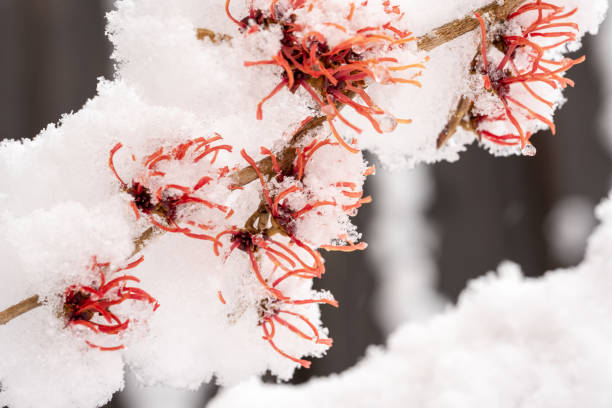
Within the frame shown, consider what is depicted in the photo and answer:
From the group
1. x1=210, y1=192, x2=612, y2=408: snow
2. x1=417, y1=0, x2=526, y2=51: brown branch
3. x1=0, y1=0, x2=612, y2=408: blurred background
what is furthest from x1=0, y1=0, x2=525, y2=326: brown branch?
x1=0, y1=0, x2=612, y2=408: blurred background

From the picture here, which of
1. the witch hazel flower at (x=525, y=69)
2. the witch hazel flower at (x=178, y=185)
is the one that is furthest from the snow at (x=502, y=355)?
the witch hazel flower at (x=178, y=185)

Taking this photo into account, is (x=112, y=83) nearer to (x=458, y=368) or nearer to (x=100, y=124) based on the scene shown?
(x=100, y=124)

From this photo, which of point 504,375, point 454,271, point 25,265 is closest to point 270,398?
point 504,375

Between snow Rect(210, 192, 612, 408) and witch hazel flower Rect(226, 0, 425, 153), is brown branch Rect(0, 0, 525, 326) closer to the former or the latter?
witch hazel flower Rect(226, 0, 425, 153)

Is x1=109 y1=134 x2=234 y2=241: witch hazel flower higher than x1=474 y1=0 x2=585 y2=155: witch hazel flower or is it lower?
lower

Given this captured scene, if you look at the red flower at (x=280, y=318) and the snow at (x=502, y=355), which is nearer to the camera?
the red flower at (x=280, y=318)

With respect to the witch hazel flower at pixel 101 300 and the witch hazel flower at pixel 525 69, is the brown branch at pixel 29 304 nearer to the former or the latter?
the witch hazel flower at pixel 101 300

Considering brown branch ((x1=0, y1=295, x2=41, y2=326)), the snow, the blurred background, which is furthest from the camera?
the blurred background
